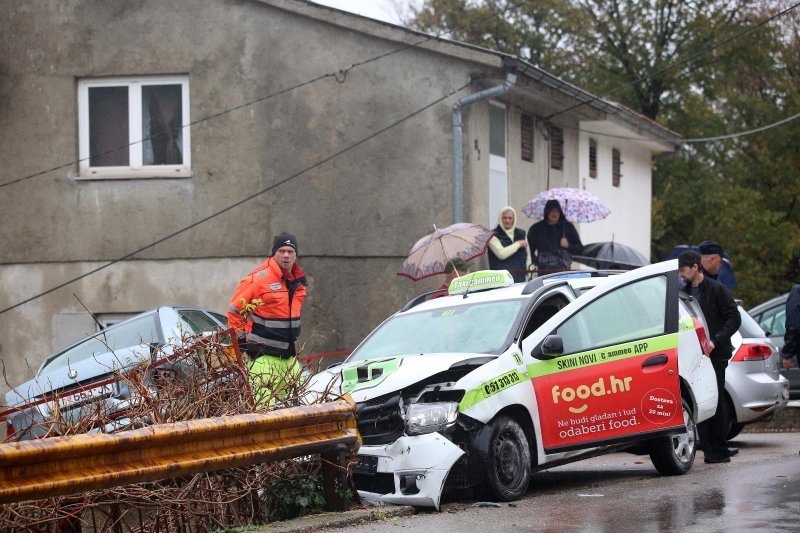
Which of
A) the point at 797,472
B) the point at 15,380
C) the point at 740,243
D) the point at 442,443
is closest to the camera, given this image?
the point at 442,443

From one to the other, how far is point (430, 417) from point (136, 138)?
11.2 metres

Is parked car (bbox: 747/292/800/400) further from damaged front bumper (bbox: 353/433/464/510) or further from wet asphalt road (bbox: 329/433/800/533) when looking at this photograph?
damaged front bumper (bbox: 353/433/464/510)

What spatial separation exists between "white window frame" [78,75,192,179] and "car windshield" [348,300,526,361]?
8.93 m

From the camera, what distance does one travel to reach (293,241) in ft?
37.3

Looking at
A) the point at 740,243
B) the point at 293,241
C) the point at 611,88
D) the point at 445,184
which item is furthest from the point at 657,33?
the point at 293,241

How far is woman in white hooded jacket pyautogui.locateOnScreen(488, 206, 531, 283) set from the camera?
1642 cm

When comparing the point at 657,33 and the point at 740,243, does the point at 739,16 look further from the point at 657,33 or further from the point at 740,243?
the point at 740,243

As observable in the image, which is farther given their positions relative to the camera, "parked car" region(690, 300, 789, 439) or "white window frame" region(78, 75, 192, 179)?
"white window frame" region(78, 75, 192, 179)

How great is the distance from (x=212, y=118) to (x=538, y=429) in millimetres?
10669

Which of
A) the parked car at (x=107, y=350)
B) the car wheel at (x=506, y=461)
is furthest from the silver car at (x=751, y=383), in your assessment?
the parked car at (x=107, y=350)

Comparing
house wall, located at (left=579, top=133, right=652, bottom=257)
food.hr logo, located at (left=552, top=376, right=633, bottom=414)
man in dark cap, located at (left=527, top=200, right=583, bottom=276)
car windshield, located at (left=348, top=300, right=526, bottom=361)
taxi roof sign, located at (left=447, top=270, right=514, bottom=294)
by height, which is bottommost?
food.hr logo, located at (left=552, top=376, right=633, bottom=414)

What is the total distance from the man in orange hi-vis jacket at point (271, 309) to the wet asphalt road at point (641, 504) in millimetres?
2095

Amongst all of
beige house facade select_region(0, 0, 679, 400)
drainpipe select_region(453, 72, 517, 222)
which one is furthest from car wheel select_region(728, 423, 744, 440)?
beige house facade select_region(0, 0, 679, 400)

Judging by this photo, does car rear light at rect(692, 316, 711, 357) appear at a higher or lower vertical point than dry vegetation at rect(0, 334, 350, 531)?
higher
